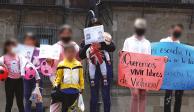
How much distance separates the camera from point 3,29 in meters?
16.2

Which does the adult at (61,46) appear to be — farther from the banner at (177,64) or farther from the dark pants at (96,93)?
the banner at (177,64)

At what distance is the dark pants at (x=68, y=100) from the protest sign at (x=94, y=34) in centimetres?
88

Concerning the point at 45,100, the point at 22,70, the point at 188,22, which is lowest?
the point at 45,100

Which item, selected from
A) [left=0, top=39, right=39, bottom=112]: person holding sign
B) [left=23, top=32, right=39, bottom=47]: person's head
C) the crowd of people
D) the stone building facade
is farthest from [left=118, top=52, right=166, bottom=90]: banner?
the stone building facade

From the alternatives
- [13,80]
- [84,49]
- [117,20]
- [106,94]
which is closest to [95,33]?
[84,49]

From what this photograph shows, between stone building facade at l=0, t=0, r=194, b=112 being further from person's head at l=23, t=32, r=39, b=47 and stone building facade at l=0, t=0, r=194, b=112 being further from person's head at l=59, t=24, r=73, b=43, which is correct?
person's head at l=23, t=32, r=39, b=47

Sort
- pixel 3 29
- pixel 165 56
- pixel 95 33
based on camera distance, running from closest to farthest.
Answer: pixel 95 33 → pixel 165 56 → pixel 3 29

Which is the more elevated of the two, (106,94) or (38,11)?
(38,11)

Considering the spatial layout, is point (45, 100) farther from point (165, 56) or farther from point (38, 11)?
point (165, 56)

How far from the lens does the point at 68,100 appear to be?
29.9ft

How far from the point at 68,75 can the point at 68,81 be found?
0.09 m

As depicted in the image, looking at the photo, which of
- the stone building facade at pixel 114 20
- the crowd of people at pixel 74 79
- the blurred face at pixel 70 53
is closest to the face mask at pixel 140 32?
the blurred face at pixel 70 53

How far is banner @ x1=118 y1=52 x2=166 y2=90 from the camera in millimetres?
9523

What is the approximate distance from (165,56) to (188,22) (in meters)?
6.97
